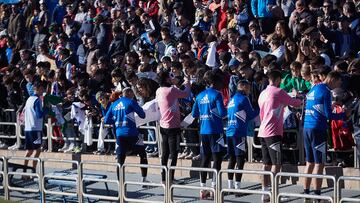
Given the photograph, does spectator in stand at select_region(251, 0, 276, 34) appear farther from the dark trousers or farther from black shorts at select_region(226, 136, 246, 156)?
black shorts at select_region(226, 136, 246, 156)

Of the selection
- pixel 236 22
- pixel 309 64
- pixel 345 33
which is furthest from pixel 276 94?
pixel 236 22

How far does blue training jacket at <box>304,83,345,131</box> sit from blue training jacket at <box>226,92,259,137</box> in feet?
4.76

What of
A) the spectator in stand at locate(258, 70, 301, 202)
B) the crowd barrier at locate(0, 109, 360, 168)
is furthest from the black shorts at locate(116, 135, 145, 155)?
the spectator in stand at locate(258, 70, 301, 202)

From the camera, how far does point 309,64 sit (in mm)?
18656

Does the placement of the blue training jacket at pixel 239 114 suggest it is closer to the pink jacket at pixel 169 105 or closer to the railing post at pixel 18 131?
the pink jacket at pixel 169 105

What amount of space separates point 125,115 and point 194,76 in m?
1.93

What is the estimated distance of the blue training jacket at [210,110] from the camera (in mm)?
19453

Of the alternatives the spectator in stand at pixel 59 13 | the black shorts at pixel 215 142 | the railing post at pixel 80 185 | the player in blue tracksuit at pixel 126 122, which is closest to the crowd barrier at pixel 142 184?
the railing post at pixel 80 185

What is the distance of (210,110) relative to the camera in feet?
64.2

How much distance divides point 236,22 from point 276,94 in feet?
23.4

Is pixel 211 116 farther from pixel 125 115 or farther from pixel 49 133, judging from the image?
pixel 49 133

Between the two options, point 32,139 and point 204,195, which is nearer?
point 204,195

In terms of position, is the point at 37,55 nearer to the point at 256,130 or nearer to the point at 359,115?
the point at 256,130

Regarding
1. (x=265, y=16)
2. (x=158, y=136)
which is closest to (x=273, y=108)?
(x=158, y=136)
